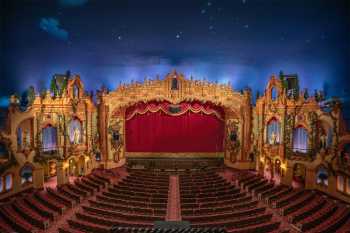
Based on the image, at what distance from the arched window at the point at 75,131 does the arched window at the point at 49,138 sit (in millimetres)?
1437

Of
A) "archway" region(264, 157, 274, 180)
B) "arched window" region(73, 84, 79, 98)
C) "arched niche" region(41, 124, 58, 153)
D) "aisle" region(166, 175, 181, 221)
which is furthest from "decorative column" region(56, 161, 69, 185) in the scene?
"archway" region(264, 157, 274, 180)

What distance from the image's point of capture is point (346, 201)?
17391 millimetres

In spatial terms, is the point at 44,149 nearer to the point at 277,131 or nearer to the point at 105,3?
the point at 105,3

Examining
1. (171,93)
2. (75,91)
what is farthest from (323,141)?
(75,91)

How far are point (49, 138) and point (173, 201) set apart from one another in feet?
45.2

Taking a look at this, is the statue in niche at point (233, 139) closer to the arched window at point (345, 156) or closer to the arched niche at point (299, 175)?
the arched niche at point (299, 175)

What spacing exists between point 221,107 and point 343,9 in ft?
48.3

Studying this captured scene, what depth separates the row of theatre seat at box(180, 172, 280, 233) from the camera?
12.7 metres

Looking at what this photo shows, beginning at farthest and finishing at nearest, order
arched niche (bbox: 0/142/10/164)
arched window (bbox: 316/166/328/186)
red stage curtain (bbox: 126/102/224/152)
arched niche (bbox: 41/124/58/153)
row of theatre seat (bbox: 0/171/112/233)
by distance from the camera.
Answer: red stage curtain (bbox: 126/102/224/152) → arched niche (bbox: 41/124/58/153) → arched window (bbox: 316/166/328/186) → arched niche (bbox: 0/142/10/164) → row of theatre seat (bbox: 0/171/112/233)

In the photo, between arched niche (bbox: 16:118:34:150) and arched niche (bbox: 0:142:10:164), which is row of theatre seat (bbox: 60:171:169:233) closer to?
arched niche (bbox: 0:142:10:164)

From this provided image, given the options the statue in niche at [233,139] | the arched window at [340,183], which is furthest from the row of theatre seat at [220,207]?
the arched window at [340,183]

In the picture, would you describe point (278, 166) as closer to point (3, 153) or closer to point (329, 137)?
point (329, 137)

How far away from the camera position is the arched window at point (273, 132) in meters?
23.2

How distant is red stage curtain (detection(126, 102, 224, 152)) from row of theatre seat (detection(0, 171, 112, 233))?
325 inches
